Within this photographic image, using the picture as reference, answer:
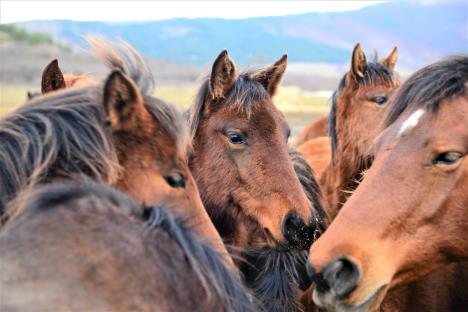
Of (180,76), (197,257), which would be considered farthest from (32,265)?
(180,76)

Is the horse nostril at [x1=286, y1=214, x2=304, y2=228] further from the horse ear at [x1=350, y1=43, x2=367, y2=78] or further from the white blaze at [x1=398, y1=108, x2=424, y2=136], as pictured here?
the horse ear at [x1=350, y1=43, x2=367, y2=78]

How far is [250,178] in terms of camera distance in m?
4.22

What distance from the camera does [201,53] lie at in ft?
197

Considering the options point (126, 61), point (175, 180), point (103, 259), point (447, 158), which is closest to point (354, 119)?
point (447, 158)

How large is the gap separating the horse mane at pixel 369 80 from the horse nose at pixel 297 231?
85.3 inches

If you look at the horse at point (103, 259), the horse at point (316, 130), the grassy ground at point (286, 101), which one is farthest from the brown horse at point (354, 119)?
the grassy ground at point (286, 101)

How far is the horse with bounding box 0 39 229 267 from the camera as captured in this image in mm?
2445

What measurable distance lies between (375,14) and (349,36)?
5598mm

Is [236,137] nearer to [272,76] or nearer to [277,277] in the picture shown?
[272,76]

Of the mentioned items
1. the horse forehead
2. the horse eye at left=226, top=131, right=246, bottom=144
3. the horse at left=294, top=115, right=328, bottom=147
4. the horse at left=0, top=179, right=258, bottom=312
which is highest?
the horse at left=0, top=179, right=258, bottom=312

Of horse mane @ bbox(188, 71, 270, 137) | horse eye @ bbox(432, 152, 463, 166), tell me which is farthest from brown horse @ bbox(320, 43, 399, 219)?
horse eye @ bbox(432, 152, 463, 166)

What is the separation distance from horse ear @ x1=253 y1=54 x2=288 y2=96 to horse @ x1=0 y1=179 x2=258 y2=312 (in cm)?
247

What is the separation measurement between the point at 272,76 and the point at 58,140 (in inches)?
98.5

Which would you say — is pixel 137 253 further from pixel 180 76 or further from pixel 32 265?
pixel 180 76
